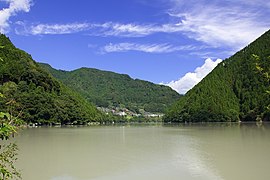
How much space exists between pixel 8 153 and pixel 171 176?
37.1 ft

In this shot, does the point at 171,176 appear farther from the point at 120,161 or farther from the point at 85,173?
the point at 120,161

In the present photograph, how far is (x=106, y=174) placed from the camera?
16125mm

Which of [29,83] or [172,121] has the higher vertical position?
[29,83]

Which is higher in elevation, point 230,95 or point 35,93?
point 230,95

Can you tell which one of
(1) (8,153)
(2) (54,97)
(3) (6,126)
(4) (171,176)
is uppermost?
(2) (54,97)

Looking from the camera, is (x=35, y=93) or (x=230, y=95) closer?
(x=35, y=93)

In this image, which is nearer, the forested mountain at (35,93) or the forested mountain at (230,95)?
the forested mountain at (35,93)

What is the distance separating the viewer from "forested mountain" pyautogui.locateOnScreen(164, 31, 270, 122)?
14912cm

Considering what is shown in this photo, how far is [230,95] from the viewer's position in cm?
17275

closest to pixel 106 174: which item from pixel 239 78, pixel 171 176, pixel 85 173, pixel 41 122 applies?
pixel 85 173

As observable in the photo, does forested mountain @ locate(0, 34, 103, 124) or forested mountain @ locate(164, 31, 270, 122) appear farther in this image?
forested mountain @ locate(164, 31, 270, 122)

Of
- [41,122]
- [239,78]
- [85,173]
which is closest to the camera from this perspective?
[85,173]

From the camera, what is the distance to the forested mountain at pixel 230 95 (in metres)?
149

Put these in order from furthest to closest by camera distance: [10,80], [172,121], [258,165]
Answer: [172,121] → [10,80] → [258,165]
